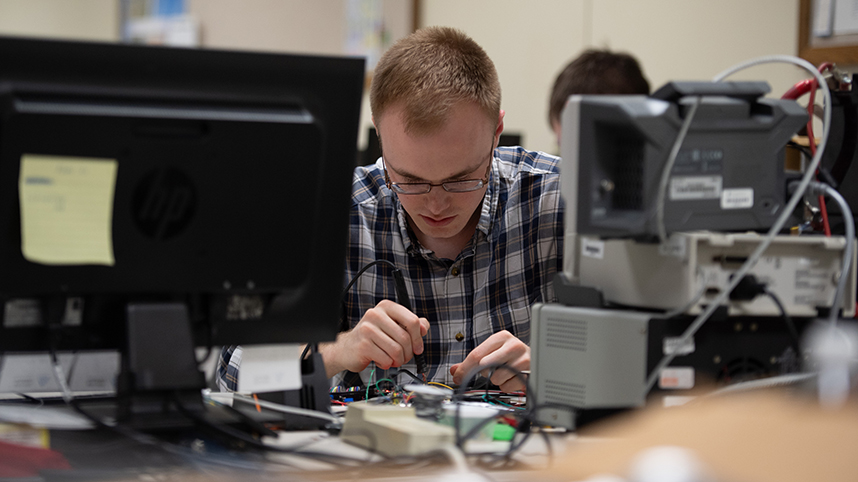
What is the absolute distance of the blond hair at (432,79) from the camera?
1379mm

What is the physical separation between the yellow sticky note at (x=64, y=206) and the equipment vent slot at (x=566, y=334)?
1.83ft

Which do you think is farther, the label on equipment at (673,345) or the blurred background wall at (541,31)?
the blurred background wall at (541,31)

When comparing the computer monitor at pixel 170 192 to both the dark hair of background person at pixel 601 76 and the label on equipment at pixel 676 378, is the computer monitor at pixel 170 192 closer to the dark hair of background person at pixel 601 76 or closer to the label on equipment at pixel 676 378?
the label on equipment at pixel 676 378

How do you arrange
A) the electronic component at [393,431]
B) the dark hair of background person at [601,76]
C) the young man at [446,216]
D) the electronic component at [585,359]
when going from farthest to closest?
the dark hair of background person at [601,76], the young man at [446,216], the electronic component at [585,359], the electronic component at [393,431]

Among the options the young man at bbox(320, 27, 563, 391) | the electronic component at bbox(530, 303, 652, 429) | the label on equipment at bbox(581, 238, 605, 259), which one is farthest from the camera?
the young man at bbox(320, 27, 563, 391)

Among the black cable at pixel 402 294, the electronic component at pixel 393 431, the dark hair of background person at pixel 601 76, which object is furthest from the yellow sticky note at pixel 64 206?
the dark hair of background person at pixel 601 76

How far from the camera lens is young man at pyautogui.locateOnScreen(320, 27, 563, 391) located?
1378 millimetres

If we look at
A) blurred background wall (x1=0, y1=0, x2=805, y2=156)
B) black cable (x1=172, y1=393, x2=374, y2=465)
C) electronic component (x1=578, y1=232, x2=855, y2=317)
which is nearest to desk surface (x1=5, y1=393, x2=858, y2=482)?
black cable (x1=172, y1=393, x2=374, y2=465)

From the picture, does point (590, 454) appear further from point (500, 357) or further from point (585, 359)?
point (500, 357)

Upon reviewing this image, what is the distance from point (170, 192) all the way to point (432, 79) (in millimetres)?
667

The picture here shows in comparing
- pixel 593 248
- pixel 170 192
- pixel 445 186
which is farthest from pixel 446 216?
pixel 170 192

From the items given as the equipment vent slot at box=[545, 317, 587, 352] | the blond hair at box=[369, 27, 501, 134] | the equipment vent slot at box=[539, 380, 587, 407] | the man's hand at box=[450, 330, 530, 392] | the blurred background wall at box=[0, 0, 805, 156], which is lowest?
the man's hand at box=[450, 330, 530, 392]

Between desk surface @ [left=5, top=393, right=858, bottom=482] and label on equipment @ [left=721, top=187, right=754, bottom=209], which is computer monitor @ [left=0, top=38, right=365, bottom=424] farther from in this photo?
label on equipment @ [left=721, top=187, right=754, bottom=209]

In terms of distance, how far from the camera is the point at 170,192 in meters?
0.88
